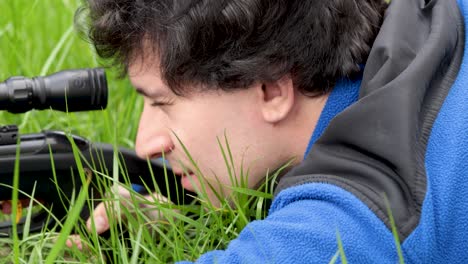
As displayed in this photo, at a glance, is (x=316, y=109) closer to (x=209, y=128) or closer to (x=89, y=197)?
(x=209, y=128)

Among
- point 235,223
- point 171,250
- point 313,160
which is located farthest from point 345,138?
point 171,250

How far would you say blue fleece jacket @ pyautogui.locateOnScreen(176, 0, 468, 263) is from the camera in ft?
6.28

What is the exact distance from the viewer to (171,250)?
2377 millimetres

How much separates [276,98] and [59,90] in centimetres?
60

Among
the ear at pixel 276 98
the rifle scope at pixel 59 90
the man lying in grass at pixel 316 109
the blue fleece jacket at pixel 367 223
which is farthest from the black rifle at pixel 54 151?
the blue fleece jacket at pixel 367 223

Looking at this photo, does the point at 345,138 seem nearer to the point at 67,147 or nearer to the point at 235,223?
the point at 235,223

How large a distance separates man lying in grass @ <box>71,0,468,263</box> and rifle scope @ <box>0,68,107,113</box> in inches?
3.9

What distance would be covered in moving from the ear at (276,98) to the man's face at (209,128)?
0.06 ft

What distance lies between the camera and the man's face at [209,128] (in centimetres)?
238

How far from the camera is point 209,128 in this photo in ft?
7.80

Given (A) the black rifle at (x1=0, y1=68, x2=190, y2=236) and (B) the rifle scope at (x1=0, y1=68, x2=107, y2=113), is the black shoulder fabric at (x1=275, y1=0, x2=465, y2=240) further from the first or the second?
(B) the rifle scope at (x1=0, y1=68, x2=107, y2=113)

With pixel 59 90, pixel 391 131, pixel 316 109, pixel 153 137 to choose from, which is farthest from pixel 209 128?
pixel 391 131

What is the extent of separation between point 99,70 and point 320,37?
0.60 metres

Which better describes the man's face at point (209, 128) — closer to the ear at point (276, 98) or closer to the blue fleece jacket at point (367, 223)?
the ear at point (276, 98)
